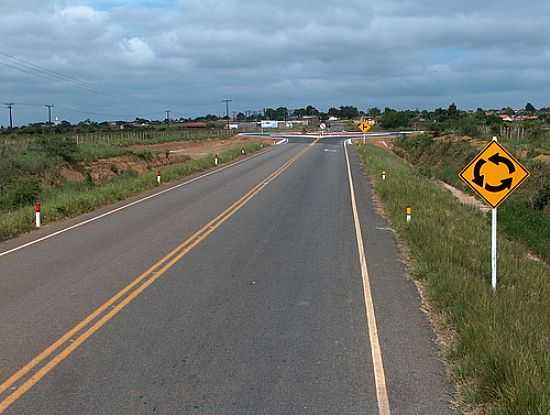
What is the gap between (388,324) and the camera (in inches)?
336

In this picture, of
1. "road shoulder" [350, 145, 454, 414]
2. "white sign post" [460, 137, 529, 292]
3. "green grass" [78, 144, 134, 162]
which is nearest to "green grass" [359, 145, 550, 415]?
"road shoulder" [350, 145, 454, 414]

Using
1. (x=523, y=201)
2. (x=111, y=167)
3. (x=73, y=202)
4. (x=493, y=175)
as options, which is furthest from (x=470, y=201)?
(x=111, y=167)

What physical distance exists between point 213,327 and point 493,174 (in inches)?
193

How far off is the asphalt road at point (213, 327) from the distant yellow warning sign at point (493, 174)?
190cm

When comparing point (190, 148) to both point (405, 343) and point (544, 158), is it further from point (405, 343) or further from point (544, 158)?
point (405, 343)

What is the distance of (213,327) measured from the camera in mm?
8266

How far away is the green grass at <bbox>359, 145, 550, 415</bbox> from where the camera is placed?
227 inches

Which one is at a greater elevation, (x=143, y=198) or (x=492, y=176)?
(x=492, y=176)

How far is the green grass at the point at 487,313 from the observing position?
577 centimetres

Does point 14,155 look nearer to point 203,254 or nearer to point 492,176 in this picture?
point 203,254

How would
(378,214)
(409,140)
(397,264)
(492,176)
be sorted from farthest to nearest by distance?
1. (409,140)
2. (378,214)
3. (397,264)
4. (492,176)

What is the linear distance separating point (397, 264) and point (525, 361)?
6.71m

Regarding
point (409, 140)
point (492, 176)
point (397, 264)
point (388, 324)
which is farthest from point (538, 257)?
point (409, 140)

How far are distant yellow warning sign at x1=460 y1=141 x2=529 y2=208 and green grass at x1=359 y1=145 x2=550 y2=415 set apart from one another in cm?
134
